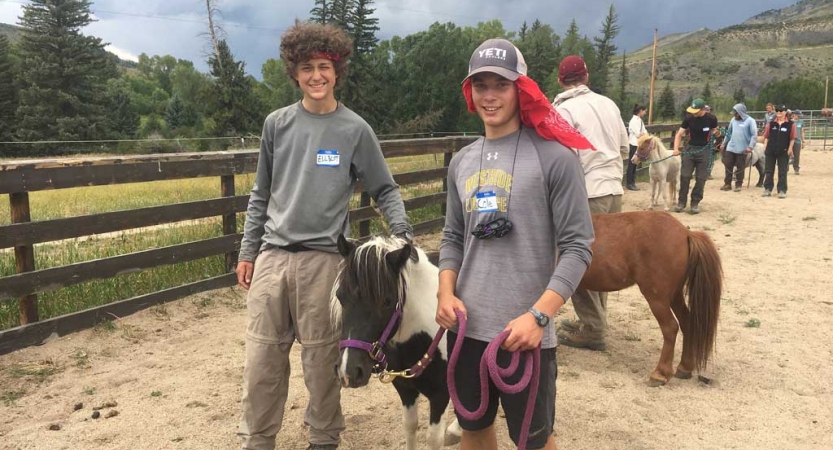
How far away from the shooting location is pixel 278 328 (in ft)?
8.09

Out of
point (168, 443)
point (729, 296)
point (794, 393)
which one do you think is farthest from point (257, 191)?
point (729, 296)

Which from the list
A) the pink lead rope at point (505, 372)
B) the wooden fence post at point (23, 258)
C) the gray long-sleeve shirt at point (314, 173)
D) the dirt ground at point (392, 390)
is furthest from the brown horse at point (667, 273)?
the wooden fence post at point (23, 258)

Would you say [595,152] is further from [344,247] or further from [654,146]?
[654,146]

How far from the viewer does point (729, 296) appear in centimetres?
541

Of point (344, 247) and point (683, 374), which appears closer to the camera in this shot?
point (344, 247)

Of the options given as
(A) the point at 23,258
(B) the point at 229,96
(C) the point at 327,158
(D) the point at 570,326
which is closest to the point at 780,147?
(D) the point at 570,326

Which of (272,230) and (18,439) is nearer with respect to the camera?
(272,230)

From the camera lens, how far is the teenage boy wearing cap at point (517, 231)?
1.57 m

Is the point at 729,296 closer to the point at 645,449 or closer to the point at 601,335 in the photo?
the point at 601,335

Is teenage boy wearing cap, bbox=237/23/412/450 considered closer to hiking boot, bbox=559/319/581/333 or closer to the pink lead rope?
the pink lead rope

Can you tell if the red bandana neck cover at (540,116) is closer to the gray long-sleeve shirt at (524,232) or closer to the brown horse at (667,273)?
the gray long-sleeve shirt at (524,232)

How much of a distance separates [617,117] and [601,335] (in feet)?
5.50

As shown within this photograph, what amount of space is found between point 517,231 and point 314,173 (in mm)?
1099

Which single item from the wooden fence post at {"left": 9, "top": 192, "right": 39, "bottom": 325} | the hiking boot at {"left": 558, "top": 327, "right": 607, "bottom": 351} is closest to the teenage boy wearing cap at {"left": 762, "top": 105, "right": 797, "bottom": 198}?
the hiking boot at {"left": 558, "top": 327, "right": 607, "bottom": 351}
